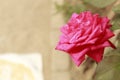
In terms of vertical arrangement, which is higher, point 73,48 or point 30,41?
point 30,41

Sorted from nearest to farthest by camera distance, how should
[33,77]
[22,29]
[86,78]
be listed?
1. [86,78]
2. [33,77]
3. [22,29]

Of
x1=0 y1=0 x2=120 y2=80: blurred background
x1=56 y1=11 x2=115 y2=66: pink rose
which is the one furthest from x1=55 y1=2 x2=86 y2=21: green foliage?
x1=56 y1=11 x2=115 y2=66: pink rose

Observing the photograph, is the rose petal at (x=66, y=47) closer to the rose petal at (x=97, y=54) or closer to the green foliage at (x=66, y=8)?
the rose petal at (x=97, y=54)

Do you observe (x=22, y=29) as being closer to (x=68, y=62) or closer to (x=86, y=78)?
(x=68, y=62)

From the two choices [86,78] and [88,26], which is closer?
[88,26]

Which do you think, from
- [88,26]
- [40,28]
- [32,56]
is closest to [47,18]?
[40,28]

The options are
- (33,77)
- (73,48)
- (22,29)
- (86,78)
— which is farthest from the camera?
(22,29)
